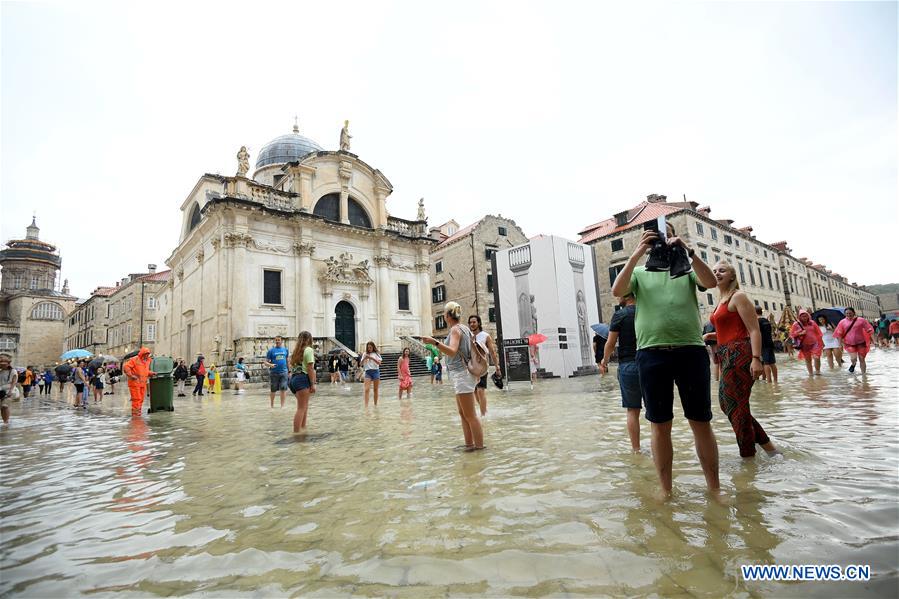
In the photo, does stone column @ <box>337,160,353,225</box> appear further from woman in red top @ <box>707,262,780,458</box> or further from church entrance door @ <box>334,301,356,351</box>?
woman in red top @ <box>707,262,780,458</box>

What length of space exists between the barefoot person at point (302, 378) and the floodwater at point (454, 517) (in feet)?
3.19

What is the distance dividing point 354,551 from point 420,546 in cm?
39

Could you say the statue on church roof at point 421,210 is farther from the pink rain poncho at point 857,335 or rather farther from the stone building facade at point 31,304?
the stone building facade at point 31,304

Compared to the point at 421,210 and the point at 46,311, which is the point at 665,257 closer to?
the point at 421,210

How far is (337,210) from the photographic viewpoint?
94.2 ft

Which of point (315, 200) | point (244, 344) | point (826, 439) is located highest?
point (315, 200)

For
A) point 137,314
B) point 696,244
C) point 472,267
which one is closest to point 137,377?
point 472,267

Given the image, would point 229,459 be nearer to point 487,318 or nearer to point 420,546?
point 420,546

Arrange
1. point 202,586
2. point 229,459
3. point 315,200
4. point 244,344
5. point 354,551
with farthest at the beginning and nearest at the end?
point 315,200, point 244,344, point 229,459, point 354,551, point 202,586

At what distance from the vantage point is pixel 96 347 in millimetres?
54750

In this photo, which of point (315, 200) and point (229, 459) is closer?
point (229, 459)

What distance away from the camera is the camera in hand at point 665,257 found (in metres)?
3.17

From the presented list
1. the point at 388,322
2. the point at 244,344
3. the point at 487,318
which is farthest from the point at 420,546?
the point at 487,318

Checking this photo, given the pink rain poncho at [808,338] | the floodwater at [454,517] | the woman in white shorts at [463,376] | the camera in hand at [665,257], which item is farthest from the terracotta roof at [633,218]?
the camera in hand at [665,257]
